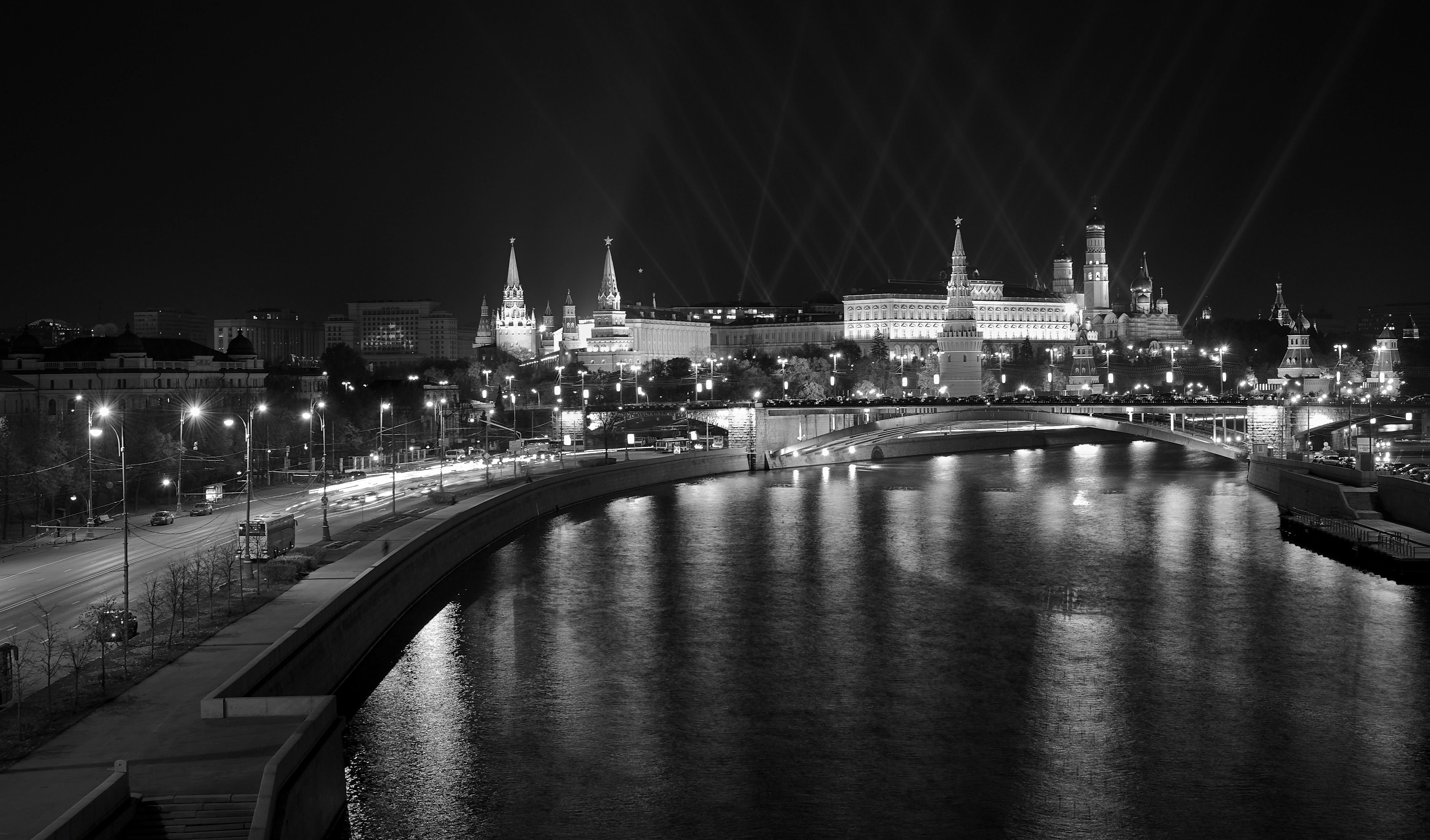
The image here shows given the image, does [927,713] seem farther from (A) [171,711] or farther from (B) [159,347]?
(B) [159,347]

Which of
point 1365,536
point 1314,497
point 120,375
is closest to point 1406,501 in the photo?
point 1314,497

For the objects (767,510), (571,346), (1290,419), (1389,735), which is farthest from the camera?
(571,346)

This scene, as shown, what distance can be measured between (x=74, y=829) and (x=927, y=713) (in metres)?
11.0

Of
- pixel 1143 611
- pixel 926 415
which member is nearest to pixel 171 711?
pixel 1143 611

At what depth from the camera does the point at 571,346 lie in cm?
12356

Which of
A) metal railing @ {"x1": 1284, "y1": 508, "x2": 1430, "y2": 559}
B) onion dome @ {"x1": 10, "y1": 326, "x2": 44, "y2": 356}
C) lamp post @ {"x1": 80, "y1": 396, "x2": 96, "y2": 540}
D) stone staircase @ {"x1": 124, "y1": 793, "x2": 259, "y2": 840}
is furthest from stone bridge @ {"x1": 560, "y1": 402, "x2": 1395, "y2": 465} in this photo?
stone staircase @ {"x1": 124, "y1": 793, "x2": 259, "y2": 840}

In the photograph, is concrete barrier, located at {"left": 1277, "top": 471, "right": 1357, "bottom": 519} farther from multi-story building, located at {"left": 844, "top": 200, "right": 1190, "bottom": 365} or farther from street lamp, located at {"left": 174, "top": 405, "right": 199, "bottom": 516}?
multi-story building, located at {"left": 844, "top": 200, "right": 1190, "bottom": 365}

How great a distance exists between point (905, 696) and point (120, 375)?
41.4 m

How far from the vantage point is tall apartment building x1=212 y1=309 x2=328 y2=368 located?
5256 inches

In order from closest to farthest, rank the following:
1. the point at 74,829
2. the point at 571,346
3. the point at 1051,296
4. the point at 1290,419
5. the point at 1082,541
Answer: the point at 74,829, the point at 1082,541, the point at 1290,419, the point at 571,346, the point at 1051,296

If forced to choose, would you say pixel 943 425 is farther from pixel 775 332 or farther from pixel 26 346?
pixel 775 332

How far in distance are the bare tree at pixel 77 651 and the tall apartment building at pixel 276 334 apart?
112 metres

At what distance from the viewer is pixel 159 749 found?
12.6 metres

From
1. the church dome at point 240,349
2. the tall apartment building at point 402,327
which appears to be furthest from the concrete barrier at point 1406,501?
the tall apartment building at point 402,327
